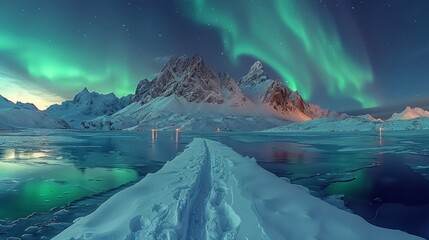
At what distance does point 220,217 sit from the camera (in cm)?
766

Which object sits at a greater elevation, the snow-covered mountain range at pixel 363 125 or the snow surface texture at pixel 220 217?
the snow-covered mountain range at pixel 363 125

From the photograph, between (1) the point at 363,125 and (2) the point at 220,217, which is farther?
(1) the point at 363,125

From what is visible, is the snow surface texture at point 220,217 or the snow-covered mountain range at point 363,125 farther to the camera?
the snow-covered mountain range at point 363,125

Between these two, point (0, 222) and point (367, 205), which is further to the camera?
point (367, 205)

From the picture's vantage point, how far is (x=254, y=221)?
7125 mm

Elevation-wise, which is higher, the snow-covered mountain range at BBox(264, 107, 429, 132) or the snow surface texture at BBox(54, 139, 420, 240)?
the snow-covered mountain range at BBox(264, 107, 429, 132)

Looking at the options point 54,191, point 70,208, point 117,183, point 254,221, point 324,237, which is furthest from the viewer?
point 117,183

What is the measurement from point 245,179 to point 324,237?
6.25 meters

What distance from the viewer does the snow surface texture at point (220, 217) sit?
661cm

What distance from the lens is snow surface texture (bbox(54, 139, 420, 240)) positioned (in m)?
6.61

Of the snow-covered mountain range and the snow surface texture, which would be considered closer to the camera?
the snow surface texture

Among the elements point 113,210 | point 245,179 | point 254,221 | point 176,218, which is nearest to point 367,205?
point 245,179

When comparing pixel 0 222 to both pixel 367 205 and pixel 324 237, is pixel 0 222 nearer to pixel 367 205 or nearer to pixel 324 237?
pixel 324 237

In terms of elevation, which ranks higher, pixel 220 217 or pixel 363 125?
pixel 363 125
